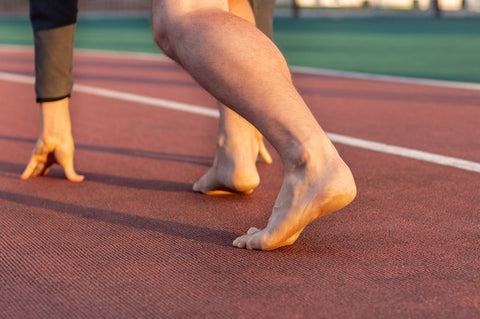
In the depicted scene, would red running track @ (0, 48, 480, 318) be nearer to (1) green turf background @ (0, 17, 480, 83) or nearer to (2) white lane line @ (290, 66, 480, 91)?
(2) white lane line @ (290, 66, 480, 91)

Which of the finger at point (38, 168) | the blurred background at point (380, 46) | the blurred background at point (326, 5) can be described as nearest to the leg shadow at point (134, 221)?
the finger at point (38, 168)

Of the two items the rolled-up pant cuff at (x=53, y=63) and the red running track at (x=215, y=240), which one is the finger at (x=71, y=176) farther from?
the rolled-up pant cuff at (x=53, y=63)

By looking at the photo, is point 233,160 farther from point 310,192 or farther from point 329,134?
point 329,134

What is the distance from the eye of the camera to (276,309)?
1.64 meters

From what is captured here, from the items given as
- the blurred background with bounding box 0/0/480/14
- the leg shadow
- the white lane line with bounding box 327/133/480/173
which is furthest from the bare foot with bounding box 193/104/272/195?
the blurred background with bounding box 0/0/480/14

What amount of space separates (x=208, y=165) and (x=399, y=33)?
456 inches

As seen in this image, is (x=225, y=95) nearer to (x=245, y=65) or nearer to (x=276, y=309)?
(x=245, y=65)

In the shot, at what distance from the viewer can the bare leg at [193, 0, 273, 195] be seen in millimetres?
2676

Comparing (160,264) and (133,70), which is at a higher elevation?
(160,264)

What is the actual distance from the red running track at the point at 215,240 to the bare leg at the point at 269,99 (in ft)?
0.56

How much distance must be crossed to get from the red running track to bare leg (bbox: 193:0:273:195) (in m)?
0.06

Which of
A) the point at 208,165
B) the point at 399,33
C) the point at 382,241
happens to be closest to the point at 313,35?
the point at 399,33

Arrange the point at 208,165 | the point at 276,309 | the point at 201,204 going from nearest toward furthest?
the point at 276,309 → the point at 201,204 → the point at 208,165

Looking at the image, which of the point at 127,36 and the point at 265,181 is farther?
the point at 127,36
